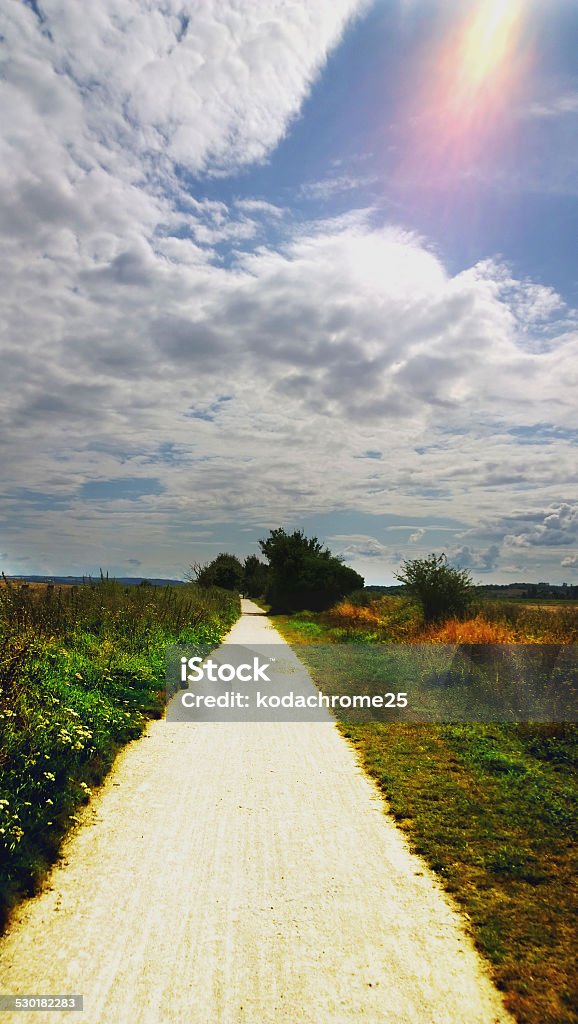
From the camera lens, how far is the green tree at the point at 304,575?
3628cm

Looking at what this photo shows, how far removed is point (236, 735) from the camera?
8.30 metres

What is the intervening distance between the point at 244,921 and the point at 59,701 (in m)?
3.90

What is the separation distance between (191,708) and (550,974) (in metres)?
7.26

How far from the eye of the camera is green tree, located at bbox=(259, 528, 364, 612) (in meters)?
36.3

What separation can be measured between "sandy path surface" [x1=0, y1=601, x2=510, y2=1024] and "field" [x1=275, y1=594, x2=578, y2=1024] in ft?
0.63

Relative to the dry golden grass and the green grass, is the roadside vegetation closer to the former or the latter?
the green grass

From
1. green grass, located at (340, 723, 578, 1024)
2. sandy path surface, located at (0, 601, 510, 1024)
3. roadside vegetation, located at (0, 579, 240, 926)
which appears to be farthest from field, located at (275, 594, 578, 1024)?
roadside vegetation, located at (0, 579, 240, 926)

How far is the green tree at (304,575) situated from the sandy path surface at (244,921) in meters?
30.3

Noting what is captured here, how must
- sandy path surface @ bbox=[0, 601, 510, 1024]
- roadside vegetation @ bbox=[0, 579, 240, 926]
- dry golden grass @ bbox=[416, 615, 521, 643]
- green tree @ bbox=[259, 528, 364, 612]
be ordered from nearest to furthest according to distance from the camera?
sandy path surface @ bbox=[0, 601, 510, 1024] < roadside vegetation @ bbox=[0, 579, 240, 926] < dry golden grass @ bbox=[416, 615, 521, 643] < green tree @ bbox=[259, 528, 364, 612]

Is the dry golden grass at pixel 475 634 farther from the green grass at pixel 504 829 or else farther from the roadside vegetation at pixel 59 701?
the roadside vegetation at pixel 59 701

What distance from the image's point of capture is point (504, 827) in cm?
526

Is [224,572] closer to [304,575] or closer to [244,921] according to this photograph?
[304,575]

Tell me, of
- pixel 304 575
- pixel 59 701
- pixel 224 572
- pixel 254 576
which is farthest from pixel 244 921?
A: pixel 254 576

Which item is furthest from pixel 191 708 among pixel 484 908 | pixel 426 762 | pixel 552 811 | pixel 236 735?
pixel 484 908
